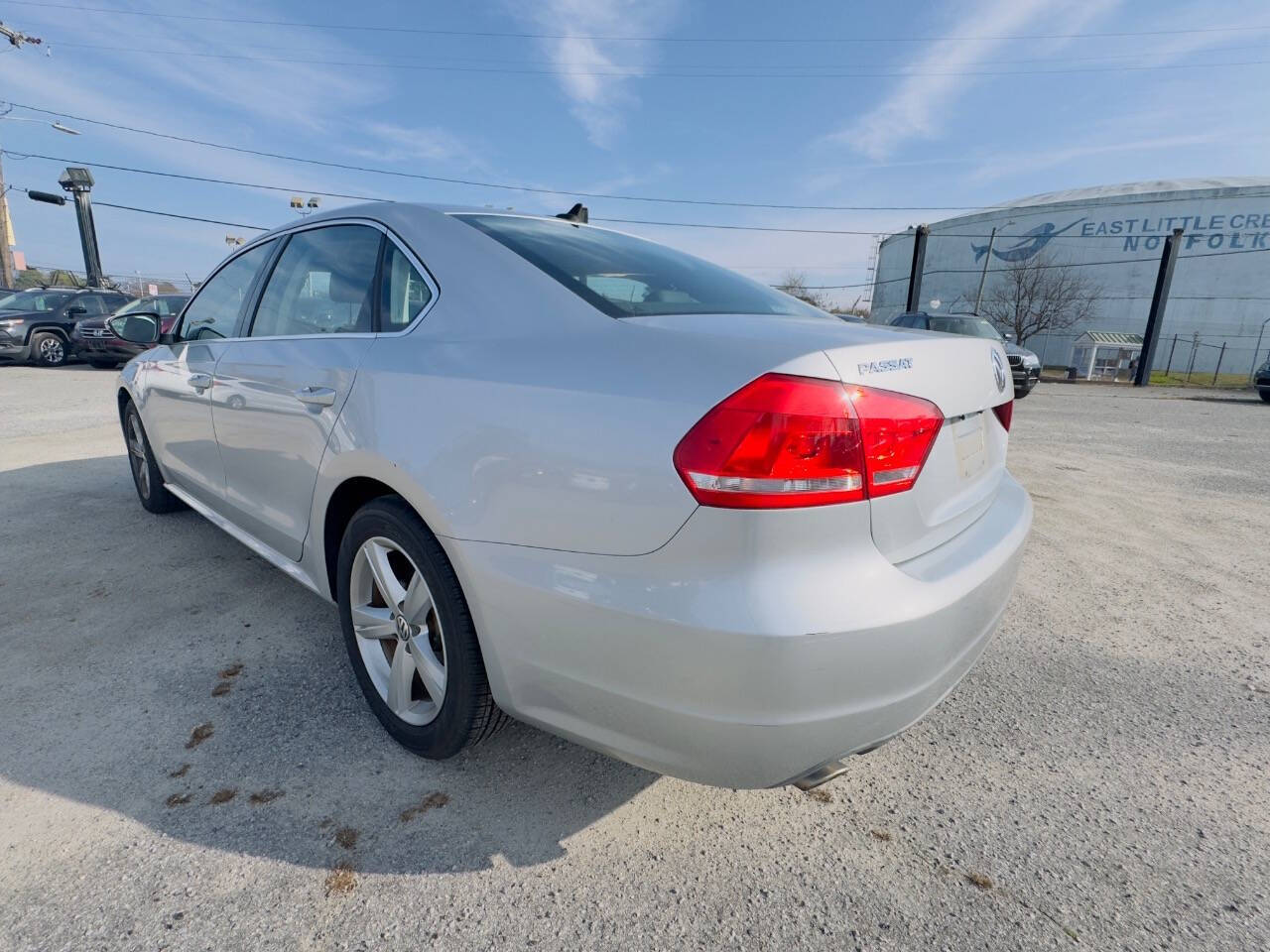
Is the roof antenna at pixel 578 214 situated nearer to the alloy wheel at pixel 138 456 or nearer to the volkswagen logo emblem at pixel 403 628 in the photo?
the volkswagen logo emblem at pixel 403 628

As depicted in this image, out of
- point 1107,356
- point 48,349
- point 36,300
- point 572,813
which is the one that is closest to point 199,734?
point 572,813

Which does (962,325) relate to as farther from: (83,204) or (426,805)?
→ (83,204)

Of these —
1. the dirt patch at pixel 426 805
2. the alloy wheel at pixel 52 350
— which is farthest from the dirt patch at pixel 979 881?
the alloy wheel at pixel 52 350

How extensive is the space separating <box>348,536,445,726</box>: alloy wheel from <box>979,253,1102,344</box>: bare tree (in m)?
44.1

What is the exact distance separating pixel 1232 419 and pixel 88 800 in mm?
16099

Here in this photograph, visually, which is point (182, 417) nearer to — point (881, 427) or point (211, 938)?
point (211, 938)

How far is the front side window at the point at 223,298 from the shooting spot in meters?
3.08

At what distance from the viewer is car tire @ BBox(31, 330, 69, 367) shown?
13.5 metres

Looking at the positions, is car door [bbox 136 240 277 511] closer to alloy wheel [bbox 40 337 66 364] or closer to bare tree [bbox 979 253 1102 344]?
alloy wheel [bbox 40 337 66 364]

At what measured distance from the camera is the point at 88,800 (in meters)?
1.83

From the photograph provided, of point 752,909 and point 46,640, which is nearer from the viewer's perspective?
point 752,909

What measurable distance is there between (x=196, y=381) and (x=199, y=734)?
173 centimetres

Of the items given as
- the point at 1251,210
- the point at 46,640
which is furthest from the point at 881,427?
the point at 1251,210

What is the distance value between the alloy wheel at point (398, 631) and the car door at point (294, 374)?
0.38 metres
